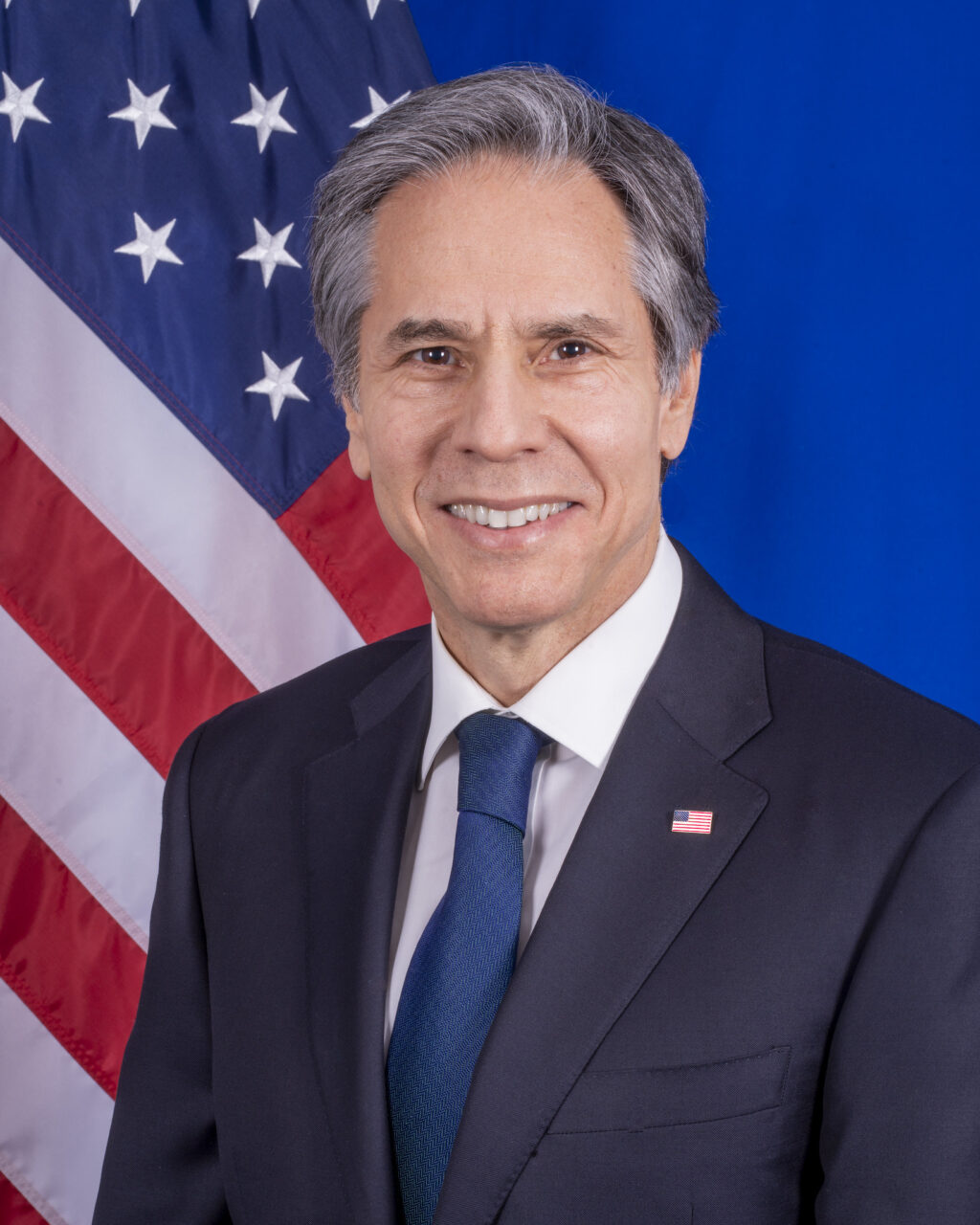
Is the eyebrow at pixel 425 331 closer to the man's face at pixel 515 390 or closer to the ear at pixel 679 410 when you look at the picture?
the man's face at pixel 515 390

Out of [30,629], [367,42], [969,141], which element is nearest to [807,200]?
[969,141]

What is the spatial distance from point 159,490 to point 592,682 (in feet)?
4.10

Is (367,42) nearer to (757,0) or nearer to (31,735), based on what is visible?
(757,0)

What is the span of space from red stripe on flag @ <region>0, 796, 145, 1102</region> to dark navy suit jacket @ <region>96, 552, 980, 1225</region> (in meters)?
0.94

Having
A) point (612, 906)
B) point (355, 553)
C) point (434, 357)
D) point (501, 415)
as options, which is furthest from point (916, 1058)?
point (355, 553)

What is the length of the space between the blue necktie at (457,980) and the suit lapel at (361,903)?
0.03 m

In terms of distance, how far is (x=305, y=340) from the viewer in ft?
7.84

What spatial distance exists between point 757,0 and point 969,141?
46 cm

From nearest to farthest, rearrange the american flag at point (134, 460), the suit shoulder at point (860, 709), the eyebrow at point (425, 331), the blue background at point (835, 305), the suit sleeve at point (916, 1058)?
the suit sleeve at point (916, 1058) → the suit shoulder at point (860, 709) → the eyebrow at point (425, 331) → the blue background at point (835, 305) → the american flag at point (134, 460)

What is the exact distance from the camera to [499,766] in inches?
54.0

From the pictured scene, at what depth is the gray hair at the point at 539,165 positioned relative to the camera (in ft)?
4.58

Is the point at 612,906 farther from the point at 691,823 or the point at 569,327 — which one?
the point at 569,327

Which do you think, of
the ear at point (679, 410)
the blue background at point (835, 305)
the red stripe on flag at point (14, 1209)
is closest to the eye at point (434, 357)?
the ear at point (679, 410)

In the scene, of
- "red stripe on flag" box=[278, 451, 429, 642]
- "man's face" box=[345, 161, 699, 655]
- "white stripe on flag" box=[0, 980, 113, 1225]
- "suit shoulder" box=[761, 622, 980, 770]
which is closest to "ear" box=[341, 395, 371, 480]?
"man's face" box=[345, 161, 699, 655]
